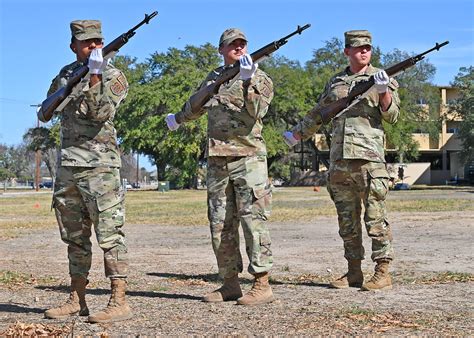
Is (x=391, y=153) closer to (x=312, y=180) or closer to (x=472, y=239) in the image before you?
(x=312, y=180)

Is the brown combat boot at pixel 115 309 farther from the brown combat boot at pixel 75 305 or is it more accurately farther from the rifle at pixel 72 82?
the rifle at pixel 72 82

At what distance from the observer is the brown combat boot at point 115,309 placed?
6.14 meters

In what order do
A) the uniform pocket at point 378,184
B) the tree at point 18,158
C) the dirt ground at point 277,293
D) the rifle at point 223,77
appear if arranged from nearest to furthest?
the dirt ground at point 277,293 < the rifle at point 223,77 < the uniform pocket at point 378,184 < the tree at point 18,158

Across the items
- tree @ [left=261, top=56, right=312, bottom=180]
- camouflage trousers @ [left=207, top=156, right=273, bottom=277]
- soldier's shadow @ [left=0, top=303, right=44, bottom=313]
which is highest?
tree @ [left=261, top=56, right=312, bottom=180]

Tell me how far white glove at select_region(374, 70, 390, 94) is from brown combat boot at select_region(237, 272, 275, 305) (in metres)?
2.03

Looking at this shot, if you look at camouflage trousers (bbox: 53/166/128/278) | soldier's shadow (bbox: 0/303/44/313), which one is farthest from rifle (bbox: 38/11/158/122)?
soldier's shadow (bbox: 0/303/44/313)

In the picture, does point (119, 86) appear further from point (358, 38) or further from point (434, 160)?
Result: point (434, 160)

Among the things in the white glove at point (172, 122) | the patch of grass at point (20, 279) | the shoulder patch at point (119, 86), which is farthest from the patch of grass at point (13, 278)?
the shoulder patch at point (119, 86)

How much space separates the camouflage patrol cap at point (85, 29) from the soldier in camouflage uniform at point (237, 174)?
1.26 m

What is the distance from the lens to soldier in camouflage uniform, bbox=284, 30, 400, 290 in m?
7.84

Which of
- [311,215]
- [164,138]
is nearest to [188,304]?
[311,215]

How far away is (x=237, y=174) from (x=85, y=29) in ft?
6.06

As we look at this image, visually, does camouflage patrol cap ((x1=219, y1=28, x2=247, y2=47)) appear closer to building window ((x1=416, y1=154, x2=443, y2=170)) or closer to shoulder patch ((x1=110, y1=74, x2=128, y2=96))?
shoulder patch ((x1=110, y1=74, x2=128, y2=96))

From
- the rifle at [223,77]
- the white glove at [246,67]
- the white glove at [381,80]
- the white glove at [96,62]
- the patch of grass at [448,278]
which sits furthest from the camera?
the patch of grass at [448,278]
